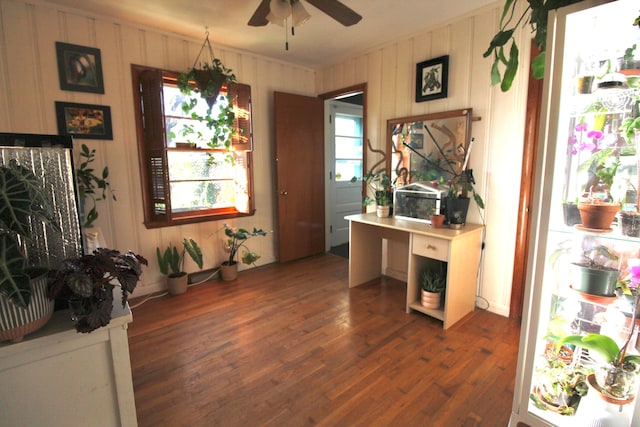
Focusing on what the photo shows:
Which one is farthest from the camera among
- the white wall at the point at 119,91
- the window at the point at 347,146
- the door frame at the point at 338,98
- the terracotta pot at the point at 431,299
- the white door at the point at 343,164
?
the window at the point at 347,146

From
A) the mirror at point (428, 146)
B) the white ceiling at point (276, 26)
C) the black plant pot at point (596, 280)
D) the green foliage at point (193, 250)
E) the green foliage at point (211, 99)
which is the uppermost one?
the white ceiling at point (276, 26)

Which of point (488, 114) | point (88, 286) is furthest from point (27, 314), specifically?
point (488, 114)

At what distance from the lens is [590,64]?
1.25 metres

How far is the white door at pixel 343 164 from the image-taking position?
449cm

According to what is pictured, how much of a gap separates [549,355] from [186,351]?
2.13 m

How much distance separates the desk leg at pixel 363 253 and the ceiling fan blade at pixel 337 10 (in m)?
1.73

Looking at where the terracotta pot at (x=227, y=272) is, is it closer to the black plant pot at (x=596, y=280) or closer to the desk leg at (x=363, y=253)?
the desk leg at (x=363, y=253)

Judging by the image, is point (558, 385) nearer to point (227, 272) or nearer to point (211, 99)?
point (227, 272)

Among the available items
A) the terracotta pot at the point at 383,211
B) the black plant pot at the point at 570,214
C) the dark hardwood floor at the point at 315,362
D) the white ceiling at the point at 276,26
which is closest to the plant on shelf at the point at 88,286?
the dark hardwood floor at the point at 315,362

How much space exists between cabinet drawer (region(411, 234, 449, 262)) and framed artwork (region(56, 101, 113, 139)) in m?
2.86

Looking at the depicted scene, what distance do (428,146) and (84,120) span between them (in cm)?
307

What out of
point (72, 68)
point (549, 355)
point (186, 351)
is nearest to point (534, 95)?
point (549, 355)

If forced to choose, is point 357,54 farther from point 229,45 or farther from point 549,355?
point 549,355

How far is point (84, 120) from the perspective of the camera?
8.75 ft
